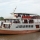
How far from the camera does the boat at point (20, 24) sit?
1850 centimetres

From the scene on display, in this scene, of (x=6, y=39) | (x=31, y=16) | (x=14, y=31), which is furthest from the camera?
(x=31, y=16)

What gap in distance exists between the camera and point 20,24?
19203mm

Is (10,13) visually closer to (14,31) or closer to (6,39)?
(14,31)

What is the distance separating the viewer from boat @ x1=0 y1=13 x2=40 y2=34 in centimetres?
1850

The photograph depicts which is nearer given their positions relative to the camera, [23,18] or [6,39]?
[6,39]

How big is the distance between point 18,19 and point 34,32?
340 centimetres

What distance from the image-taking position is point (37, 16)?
20.6 m

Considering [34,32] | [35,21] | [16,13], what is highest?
[16,13]

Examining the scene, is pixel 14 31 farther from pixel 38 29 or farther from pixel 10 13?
pixel 38 29

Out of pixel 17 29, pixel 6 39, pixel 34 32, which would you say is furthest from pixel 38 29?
pixel 6 39

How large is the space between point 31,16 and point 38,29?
95.3 inches

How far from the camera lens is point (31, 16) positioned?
20188mm

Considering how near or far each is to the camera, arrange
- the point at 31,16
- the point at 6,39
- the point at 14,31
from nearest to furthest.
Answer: the point at 6,39 → the point at 14,31 → the point at 31,16

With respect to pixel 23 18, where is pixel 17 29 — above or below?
below
